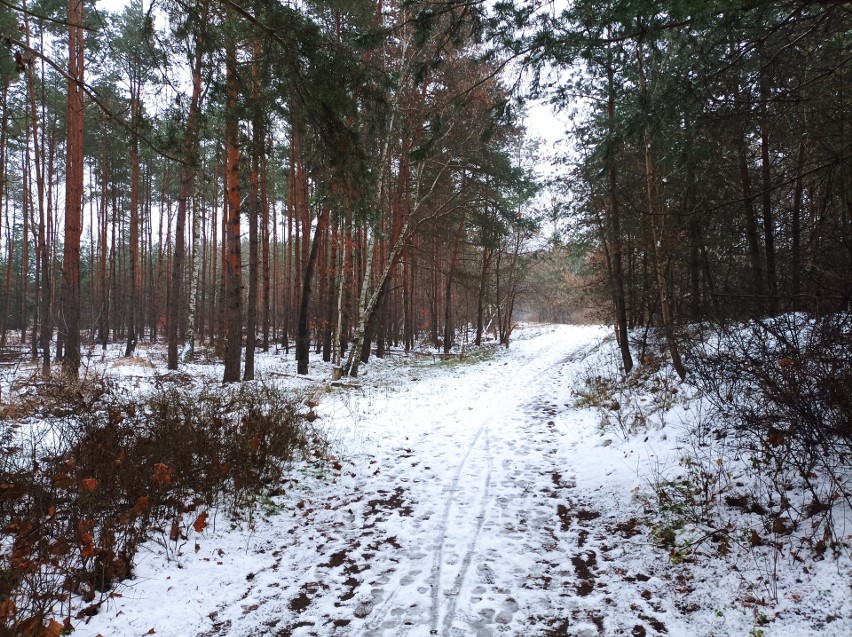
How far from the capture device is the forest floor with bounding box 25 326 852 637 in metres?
2.68

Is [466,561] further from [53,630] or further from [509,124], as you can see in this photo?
[509,124]

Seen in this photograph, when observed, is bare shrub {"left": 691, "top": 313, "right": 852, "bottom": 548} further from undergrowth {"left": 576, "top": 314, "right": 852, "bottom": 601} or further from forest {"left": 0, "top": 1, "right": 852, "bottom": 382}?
forest {"left": 0, "top": 1, "right": 852, "bottom": 382}

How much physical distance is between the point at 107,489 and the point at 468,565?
3.19m

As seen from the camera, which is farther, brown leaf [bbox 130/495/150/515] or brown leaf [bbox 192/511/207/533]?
brown leaf [bbox 192/511/207/533]

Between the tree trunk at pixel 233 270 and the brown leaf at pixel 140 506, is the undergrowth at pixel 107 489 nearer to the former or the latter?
the brown leaf at pixel 140 506

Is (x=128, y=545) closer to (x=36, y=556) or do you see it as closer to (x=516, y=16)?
(x=36, y=556)

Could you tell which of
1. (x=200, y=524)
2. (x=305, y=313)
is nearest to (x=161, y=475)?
(x=200, y=524)

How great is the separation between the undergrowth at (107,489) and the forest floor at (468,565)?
229mm

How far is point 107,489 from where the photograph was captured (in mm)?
3703

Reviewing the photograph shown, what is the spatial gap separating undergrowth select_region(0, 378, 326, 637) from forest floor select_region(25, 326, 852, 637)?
0.23 m

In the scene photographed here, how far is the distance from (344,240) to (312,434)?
26.7 feet

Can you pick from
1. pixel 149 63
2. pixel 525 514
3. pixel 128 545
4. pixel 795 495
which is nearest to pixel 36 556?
pixel 128 545

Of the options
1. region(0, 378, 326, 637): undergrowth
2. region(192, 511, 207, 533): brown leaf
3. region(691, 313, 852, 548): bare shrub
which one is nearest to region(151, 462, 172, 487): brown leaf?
region(0, 378, 326, 637): undergrowth

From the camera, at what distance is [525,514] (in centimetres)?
428
